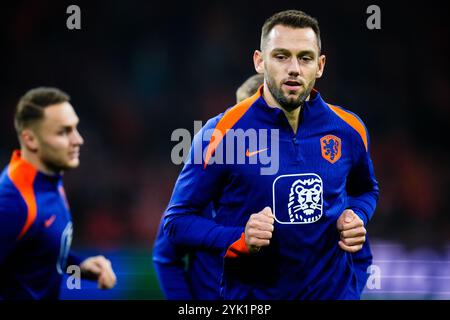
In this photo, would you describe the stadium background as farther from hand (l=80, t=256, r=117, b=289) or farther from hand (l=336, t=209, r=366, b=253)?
hand (l=336, t=209, r=366, b=253)

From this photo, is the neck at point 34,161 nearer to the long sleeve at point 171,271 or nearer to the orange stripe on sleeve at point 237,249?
the long sleeve at point 171,271

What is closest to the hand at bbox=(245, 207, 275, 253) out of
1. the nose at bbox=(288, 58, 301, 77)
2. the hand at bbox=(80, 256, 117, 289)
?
the nose at bbox=(288, 58, 301, 77)

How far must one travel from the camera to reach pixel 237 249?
8.85 feet

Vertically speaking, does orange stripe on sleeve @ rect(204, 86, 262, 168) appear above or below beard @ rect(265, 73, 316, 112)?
below

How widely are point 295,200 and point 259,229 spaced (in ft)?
0.99

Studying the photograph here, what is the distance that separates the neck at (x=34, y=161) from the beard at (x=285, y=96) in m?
1.30

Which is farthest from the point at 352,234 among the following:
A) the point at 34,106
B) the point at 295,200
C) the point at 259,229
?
the point at 34,106

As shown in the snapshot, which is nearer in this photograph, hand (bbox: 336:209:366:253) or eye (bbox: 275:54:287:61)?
hand (bbox: 336:209:366:253)

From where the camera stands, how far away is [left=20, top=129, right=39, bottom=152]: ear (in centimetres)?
353

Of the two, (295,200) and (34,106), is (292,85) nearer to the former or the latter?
(295,200)

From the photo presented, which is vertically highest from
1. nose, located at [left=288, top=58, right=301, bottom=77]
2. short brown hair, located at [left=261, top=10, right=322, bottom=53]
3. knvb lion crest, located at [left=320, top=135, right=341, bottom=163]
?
short brown hair, located at [left=261, top=10, right=322, bottom=53]

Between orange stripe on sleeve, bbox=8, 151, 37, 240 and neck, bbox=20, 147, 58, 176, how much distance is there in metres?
A: 0.04
